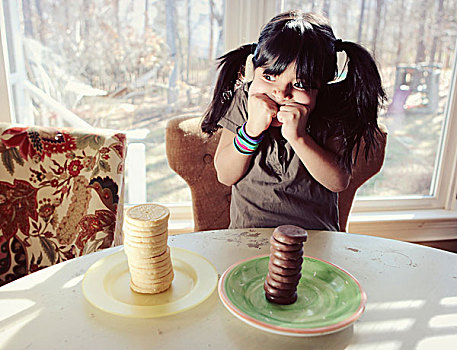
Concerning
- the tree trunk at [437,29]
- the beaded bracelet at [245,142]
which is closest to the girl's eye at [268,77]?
the beaded bracelet at [245,142]

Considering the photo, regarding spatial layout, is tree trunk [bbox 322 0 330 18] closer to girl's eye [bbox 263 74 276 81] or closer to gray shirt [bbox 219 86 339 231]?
gray shirt [bbox 219 86 339 231]

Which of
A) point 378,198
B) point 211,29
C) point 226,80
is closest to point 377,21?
point 211,29

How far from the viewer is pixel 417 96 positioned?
1.96m

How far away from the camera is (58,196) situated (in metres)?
1.10

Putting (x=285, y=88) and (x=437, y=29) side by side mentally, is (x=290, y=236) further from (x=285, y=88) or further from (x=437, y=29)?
(x=437, y=29)

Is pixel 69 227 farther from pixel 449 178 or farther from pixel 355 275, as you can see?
pixel 449 178

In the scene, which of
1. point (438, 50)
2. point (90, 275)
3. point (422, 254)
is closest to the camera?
point (90, 275)

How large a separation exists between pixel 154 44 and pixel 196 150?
57 cm

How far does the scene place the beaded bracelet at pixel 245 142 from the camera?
1.09 m

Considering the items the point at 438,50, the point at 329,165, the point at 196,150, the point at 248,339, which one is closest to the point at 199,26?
the point at 196,150

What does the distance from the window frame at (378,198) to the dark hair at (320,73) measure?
58cm

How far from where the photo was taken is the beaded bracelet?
43.0 inches

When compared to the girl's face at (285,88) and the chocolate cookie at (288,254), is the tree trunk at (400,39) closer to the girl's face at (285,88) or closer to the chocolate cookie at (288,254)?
the girl's face at (285,88)

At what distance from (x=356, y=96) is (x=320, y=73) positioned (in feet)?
0.60
